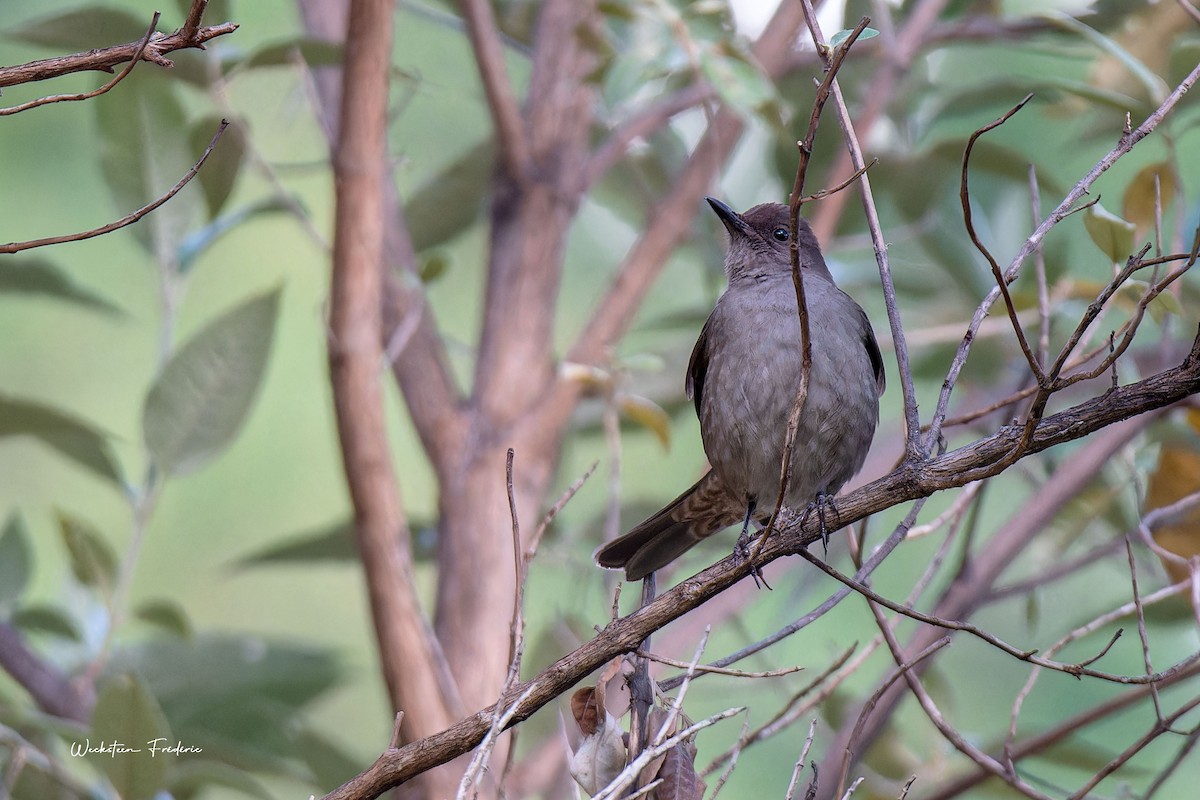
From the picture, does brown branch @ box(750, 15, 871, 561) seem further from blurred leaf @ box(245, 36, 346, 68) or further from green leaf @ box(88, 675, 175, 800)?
blurred leaf @ box(245, 36, 346, 68)

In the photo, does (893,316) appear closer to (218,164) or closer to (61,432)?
(218,164)

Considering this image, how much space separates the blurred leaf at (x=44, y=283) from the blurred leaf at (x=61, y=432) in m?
0.37

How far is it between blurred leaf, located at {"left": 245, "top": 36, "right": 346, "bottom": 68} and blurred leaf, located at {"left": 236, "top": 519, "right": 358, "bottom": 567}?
1.42 m

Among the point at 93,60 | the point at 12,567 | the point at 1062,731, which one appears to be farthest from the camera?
the point at 12,567

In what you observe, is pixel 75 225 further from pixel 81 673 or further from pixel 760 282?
pixel 760 282

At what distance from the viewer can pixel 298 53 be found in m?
3.25

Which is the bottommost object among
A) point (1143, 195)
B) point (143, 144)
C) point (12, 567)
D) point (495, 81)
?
point (1143, 195)

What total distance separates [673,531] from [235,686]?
1408 millimetres

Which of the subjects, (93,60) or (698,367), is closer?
(93,60)

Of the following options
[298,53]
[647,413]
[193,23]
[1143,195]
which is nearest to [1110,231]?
[1143,195]

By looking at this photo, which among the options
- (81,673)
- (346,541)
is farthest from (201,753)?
(346,541)

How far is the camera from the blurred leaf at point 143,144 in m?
3.43

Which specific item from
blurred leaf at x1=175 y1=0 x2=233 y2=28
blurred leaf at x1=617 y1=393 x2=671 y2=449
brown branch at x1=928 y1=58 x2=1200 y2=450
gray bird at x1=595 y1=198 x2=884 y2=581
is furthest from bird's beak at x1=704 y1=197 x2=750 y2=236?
brown branch at x1=928 y1=58 x2=1200 y2=450

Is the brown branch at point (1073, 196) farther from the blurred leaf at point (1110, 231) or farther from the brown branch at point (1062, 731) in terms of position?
the brown branch at point (1062, 731)
